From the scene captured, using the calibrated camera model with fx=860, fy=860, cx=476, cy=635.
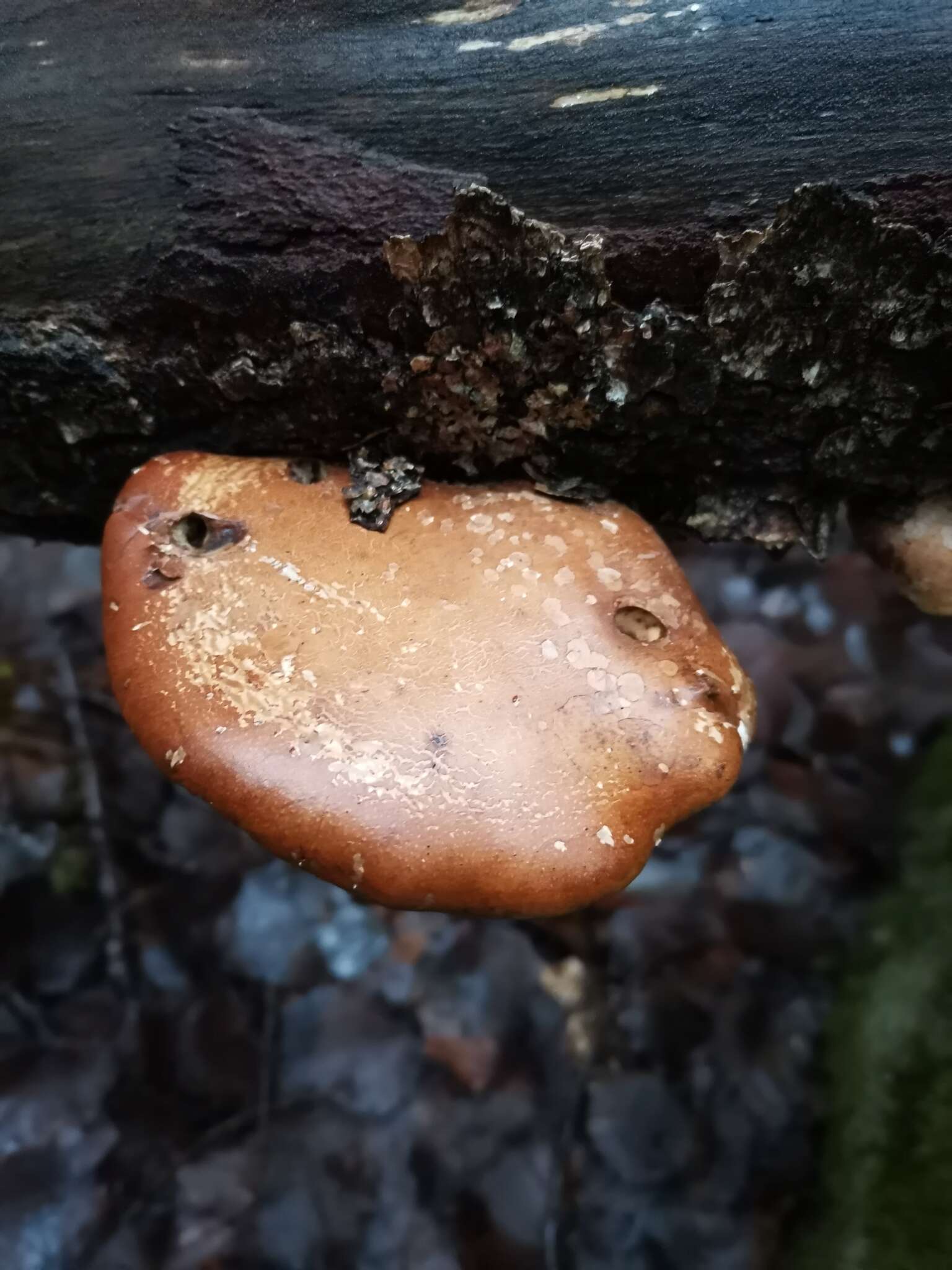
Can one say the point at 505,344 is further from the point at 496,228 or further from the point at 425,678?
the point at 425,678

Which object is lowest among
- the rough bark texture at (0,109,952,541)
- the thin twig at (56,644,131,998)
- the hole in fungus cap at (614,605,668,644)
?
the thin twig at (56,644,131,998)

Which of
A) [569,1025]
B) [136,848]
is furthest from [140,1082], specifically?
[569,1025]

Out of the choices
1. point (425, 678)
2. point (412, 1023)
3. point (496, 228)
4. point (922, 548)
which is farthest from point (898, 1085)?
point (496, 228)

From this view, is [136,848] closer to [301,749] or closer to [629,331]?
[301,749]

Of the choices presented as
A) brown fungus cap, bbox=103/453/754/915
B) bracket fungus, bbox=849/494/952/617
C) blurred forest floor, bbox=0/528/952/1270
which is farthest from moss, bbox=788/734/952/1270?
brown fungus cap, bbox=103/453/754/915

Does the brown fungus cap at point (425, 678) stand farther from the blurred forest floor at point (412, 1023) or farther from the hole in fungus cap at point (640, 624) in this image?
the blurred forest floor at point (412, 1023)

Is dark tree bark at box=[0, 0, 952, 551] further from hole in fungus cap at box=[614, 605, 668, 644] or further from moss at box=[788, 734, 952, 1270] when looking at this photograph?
moss at box=[788, 734, 952, 1270]
